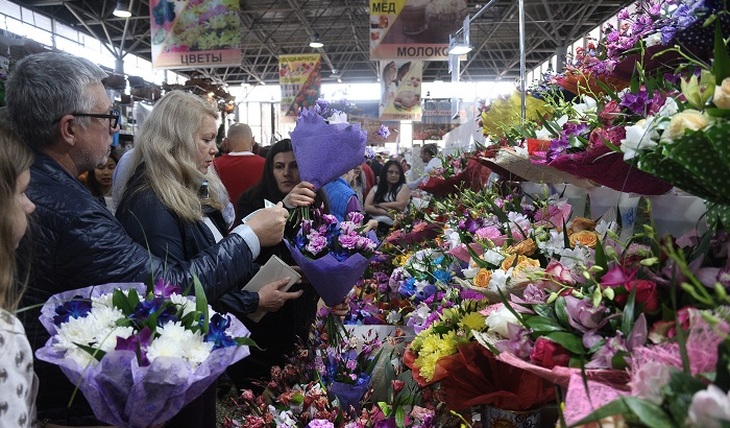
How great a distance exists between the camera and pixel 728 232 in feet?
2.94

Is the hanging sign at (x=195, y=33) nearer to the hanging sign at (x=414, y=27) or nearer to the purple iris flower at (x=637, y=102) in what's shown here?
the hanging sign at (x=414, y=27)

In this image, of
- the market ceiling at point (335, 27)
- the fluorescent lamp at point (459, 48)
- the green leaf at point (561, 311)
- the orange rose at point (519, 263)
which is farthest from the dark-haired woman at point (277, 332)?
the market ceiling at point (335, 27)

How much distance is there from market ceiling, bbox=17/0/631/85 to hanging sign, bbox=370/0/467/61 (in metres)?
5.22

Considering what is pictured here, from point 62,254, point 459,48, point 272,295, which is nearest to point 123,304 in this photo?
point 62,254

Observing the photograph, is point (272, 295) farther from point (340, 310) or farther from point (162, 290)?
point (162, 290)

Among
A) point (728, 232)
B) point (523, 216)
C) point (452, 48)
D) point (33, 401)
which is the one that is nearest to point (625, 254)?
point (728, 232)

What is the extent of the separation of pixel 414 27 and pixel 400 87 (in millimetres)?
4992

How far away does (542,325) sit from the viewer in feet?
3.14

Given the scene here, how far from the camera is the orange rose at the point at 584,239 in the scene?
1.35 meters

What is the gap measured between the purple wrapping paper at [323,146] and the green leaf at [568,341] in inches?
59.8

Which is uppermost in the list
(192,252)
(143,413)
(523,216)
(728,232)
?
(728,232)

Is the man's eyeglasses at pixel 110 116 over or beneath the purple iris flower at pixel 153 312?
over

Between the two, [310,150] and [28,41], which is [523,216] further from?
[28,41]

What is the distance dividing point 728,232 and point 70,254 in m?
1.35
